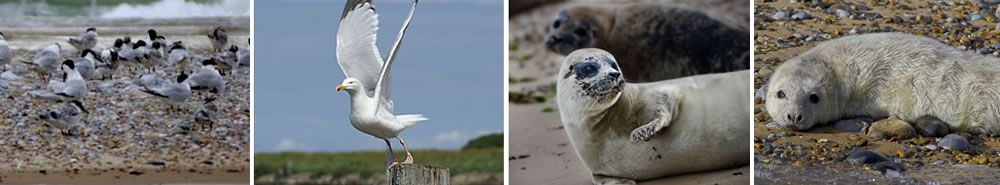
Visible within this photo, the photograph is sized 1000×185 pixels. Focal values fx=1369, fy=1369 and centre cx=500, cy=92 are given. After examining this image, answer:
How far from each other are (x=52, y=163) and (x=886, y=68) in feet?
15.6

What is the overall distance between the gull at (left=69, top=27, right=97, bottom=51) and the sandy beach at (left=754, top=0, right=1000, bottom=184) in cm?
387

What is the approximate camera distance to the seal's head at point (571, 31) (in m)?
7.59

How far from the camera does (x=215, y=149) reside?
26.7 feet

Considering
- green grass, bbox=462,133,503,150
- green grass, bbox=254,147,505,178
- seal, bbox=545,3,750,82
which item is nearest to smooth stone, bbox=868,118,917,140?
seal, bbox=545,3,750,82

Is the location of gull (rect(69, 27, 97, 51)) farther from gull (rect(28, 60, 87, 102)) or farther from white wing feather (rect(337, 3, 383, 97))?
white wing feather (rect(337, 3, 383, 97))

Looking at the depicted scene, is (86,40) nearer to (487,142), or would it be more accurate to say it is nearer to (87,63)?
(87,63)

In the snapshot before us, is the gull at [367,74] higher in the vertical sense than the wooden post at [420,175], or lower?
higher

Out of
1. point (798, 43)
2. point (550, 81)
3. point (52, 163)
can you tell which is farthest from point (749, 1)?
point (52, 163)

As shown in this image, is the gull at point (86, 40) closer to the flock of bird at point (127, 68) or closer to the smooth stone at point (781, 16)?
the flock of bird at point (127, 68)

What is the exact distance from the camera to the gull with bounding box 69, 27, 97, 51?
809 cm

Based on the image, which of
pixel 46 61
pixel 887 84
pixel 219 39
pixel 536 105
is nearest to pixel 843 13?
pixel 887 84

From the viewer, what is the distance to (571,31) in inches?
301

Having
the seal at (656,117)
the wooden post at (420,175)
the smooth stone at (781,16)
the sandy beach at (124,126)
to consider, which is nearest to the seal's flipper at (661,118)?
the seal at (656,117)

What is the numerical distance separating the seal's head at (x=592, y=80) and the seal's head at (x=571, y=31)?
37 cm
